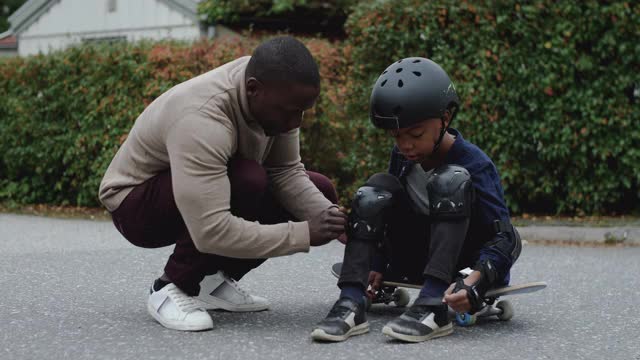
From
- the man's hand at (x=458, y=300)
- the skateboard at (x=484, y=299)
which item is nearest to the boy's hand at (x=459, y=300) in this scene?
the man's hand at (x=458, y=300)

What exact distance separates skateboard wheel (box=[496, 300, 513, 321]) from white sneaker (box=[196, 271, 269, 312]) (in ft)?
3.57

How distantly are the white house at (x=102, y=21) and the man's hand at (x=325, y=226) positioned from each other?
12477 millimetres

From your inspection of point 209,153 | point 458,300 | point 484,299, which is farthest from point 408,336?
point 209,153

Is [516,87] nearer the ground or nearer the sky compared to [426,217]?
nearer the sky

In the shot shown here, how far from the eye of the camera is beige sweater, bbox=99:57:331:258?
3072mm

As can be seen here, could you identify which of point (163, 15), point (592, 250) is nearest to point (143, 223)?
point (592, 250)

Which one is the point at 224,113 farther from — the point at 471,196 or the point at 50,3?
the point at 50,3

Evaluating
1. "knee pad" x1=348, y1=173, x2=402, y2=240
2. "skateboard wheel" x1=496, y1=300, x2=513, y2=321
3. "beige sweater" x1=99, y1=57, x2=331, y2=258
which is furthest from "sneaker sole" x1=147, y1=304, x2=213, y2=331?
"skateboard wheel" x1=496, y1=300, x2=513, y2=321

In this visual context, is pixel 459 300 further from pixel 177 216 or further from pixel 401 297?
pixel 177 216

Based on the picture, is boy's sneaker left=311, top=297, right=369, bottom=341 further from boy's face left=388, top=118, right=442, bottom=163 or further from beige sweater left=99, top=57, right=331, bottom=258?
boy's face left=388, top=118, right=442, bottom=163

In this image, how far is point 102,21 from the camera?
1798 centimetres

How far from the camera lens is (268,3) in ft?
51.4

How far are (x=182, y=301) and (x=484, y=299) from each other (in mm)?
1193

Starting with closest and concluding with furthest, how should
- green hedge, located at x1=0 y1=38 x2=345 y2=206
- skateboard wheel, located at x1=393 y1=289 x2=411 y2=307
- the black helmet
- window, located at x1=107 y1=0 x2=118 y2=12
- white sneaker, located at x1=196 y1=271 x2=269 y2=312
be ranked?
the black helmet < white sneaker, located at x1=196 y1=271 x2=269 y2=312 < skateboard wheel, located at x1=393 y1=289 x2=411 y2=307 < green hedge, located at x1=0 y1=38 x2=345 y2=206 < window, located at x1=107 y1=0 x2=118 y2=12
